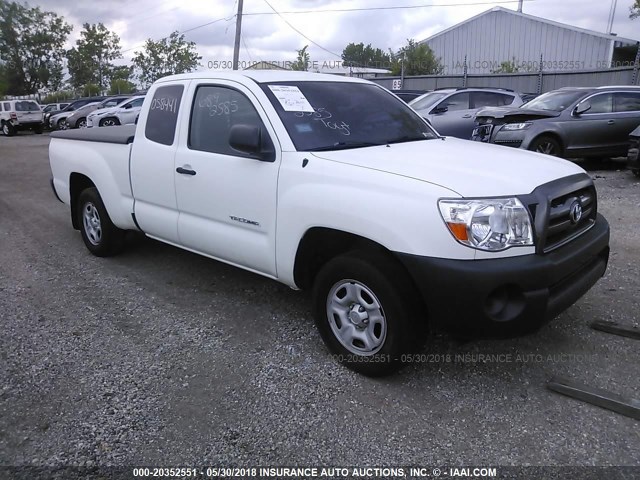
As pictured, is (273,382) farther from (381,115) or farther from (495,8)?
(495,8)

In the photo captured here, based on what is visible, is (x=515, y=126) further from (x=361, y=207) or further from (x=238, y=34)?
(x=238, y=34)

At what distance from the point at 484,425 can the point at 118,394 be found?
6.94 feet

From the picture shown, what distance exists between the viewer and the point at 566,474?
2553mm

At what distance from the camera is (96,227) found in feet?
18.7

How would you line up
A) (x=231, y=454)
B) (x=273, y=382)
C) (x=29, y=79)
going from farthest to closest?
(x=29, y=79), (x=273, y=382), (x=231, y=454)

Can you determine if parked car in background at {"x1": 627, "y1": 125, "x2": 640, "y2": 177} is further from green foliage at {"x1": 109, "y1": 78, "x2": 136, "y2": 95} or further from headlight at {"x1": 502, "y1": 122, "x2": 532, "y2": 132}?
green foliage at {"x1": 109, "y1": 78, "x2": 136, "y2": 95}

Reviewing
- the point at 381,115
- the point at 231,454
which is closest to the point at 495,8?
the point at 381,115

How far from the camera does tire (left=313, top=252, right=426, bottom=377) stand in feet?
10.0

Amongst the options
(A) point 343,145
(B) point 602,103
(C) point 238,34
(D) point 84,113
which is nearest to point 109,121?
(D) point 84,113

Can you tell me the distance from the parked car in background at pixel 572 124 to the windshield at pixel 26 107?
23464 mm

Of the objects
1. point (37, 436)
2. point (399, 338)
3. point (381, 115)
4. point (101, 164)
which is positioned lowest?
point (37, 436)

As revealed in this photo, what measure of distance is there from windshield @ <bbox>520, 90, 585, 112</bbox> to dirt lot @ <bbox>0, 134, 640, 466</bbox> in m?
6.27

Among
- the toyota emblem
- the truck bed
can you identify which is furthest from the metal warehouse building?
the toyota emblem

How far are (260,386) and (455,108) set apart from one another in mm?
10285
